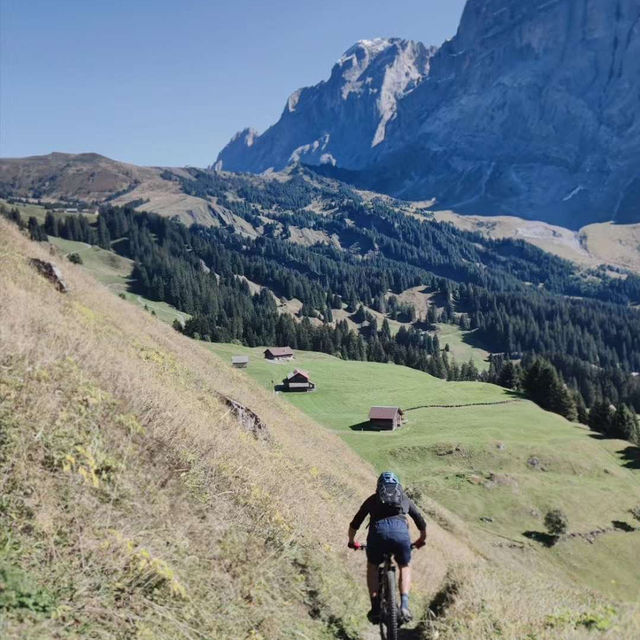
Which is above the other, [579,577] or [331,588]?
[331,588]

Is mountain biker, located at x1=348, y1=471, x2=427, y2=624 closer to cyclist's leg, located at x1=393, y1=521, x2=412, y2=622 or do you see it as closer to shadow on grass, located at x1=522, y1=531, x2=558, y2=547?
cyclist's leg, located at x1=393, y1=521, x2=412, y2=622

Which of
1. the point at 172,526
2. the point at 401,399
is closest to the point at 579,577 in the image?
the point at 172,526

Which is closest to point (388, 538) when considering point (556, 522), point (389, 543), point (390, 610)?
point (389, 543)

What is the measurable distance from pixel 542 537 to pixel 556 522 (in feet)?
6.64

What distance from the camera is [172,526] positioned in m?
8.35

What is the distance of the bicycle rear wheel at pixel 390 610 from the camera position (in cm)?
821

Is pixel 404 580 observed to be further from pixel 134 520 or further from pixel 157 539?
pixel 134 520

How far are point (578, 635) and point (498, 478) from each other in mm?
56454

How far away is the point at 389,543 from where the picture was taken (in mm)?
8828

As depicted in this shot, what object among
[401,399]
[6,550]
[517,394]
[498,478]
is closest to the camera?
[6,550]

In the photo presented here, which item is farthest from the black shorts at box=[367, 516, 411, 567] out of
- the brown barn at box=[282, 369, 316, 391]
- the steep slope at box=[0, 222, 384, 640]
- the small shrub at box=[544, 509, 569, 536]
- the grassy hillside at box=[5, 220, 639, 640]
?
the brown barn at box=[282, 369, 316, 391]

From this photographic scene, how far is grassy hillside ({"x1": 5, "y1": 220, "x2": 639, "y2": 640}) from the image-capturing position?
655 cm

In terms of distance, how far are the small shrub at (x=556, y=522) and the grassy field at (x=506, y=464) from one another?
129cm

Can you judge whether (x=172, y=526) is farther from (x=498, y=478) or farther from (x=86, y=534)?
(x=498, y=478)
